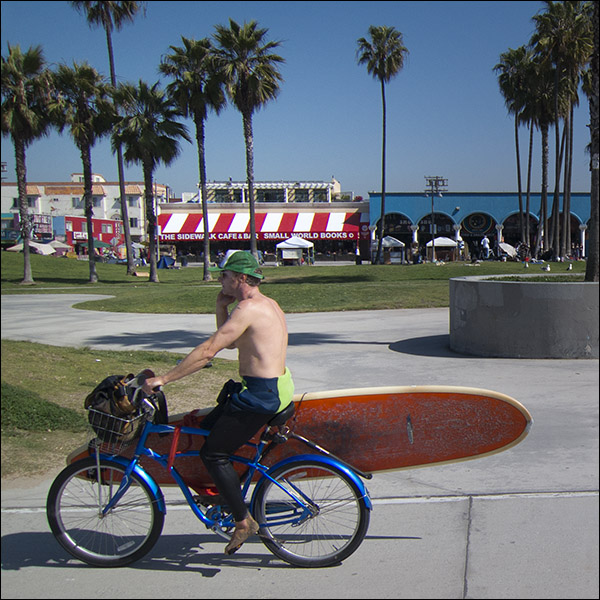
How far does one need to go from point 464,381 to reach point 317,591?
4602mm

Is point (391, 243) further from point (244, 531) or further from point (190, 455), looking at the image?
point (244, 531)

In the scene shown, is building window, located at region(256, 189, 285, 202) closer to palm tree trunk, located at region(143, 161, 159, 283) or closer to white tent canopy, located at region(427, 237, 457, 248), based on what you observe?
white tent canopy, located at region(427, 237, 457, 248)

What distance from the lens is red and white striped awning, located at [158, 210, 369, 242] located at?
5434 centimetres

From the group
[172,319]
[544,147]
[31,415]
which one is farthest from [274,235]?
[31,415]

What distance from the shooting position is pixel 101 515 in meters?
3.48

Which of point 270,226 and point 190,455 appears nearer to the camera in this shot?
point 190,455

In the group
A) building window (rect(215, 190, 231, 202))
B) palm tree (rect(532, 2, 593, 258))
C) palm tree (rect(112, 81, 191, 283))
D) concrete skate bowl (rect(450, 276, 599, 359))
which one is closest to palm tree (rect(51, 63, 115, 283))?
palm tree (rect(112, 81, 191, 283))

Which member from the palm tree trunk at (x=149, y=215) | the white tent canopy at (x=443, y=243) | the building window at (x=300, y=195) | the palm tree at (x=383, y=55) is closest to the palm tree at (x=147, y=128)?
the palm tree trunk at (x=149, y=215)

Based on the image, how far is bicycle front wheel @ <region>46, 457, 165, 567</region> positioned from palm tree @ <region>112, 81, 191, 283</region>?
87.2 ft

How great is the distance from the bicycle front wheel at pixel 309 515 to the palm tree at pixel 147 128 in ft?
88.2

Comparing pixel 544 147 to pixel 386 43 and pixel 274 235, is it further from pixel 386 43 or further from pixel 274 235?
pixel 274 235

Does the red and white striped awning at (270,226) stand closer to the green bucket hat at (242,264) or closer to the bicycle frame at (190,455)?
the green bucket hat at (242,264)

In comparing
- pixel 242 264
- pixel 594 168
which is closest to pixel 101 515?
pixel 242 264

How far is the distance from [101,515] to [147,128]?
2714 cm
